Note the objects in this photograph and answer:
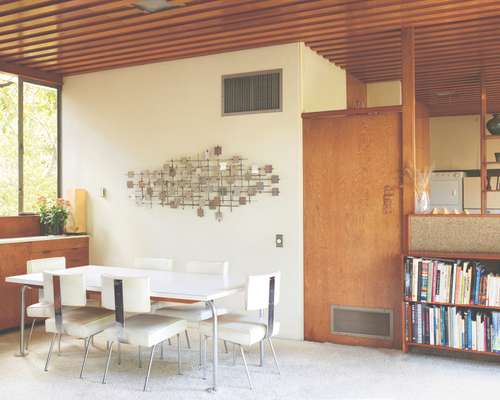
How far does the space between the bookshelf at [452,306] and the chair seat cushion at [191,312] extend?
167 centimetres

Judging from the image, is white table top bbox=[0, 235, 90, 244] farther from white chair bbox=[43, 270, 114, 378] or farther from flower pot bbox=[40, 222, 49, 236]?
white chair bbox=[43, 270, 114, 378]

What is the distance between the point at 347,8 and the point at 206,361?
3.28 metres

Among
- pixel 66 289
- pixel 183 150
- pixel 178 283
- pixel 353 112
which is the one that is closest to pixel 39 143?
pixel 183 150

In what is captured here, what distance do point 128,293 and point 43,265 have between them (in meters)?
1.67

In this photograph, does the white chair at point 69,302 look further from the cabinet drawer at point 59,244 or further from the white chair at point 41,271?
the cabinet drawer at point 59,244

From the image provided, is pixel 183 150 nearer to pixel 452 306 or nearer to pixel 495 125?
pixel 452 306

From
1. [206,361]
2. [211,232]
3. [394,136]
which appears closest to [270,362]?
[206,361]

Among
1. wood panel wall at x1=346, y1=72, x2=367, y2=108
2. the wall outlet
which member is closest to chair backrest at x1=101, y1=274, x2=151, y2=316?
the wall outlet

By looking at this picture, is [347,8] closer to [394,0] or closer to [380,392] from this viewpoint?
[394,0]

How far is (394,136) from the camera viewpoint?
5273 mm

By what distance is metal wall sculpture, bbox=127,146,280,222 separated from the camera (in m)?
5.82

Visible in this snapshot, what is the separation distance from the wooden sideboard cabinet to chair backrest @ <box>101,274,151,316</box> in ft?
7.46

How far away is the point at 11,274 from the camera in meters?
5.88

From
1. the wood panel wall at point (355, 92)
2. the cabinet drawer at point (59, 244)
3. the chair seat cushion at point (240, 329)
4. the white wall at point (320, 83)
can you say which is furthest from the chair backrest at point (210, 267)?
the wood panel wall at point (355, 92)
